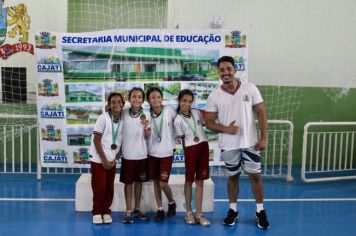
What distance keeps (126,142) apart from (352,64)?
4703 millimetres

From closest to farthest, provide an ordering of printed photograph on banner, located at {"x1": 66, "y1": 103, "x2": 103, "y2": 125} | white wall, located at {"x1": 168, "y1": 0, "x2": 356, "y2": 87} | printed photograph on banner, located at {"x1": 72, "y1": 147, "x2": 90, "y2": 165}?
1. printed photograph on banner, located at {"x1": 66, "y1": 103, "x2": 103, "y2": 125}
2. printed photograph on banner, located at {"x1": 72, "y1": 147, "x2": 90, "y2": 165}
3. white wall, located at {"x1": 168, "y1": 0, "x2": 356, "y2": 87}

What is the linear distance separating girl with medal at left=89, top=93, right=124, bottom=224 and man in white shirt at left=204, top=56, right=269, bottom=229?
92 cm

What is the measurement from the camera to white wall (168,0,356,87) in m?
6.30

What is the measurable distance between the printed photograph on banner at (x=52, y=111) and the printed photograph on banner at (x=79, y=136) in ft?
0.80

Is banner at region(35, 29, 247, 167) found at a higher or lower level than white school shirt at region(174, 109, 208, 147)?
higher

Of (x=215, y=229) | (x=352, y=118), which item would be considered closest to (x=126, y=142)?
(x=215, y=229)

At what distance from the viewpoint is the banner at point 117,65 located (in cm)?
508

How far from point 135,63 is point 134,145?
1.63 meters

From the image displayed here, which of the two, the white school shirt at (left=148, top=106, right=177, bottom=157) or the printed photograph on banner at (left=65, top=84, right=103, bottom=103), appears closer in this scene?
the white school shirt at (left=148, top=106, right=177, bottom=157)

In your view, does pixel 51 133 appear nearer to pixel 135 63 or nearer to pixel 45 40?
pixel 45 40

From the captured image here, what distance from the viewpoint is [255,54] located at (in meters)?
6.55

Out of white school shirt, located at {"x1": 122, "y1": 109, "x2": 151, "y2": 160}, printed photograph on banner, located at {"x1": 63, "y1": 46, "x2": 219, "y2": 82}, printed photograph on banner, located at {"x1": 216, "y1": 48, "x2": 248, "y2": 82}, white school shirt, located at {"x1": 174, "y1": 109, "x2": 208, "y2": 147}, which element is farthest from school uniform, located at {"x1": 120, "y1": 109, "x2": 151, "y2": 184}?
printed photograph on banner, located at {"x1": 216, "y1": 48, "x2": 248, "y2": 82}

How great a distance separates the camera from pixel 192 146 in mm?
3844

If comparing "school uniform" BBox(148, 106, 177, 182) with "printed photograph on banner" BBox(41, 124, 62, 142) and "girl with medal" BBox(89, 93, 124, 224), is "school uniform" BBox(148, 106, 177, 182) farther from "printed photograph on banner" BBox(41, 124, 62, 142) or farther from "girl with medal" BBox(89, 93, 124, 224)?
"printed photograph on banner" BBox(41, 124, 62, 142)
